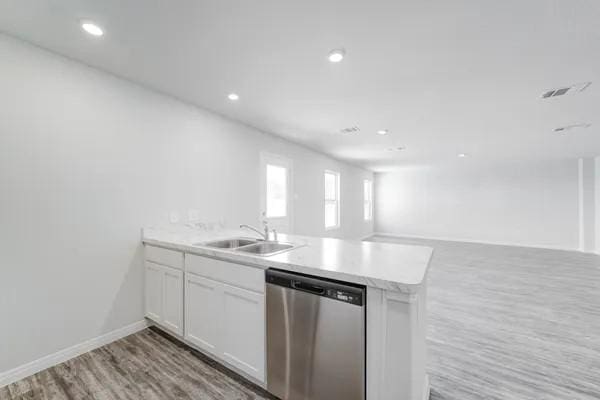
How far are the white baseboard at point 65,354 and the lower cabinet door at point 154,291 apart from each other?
19cm

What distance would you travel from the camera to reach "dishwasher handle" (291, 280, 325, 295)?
1435 millimetres

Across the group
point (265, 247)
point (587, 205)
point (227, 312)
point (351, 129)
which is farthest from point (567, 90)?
point (587, 205)

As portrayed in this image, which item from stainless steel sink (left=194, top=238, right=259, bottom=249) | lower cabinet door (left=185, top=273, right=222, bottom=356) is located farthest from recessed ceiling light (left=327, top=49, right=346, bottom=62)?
lower cabinet door (left=185, top=273, right=222, bottom=356)

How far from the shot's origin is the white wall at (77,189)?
1880mm

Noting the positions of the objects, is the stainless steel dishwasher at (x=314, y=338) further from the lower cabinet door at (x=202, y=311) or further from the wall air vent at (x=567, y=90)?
the wall air vent at (x=567, y=90)

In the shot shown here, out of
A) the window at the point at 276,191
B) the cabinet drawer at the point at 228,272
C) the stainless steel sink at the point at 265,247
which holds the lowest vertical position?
the cabinet drawer at the point at 228,272

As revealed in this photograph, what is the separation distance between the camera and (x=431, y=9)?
160cm

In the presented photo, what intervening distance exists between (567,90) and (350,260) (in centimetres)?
322

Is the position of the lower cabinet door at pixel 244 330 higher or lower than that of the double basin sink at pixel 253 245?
lower

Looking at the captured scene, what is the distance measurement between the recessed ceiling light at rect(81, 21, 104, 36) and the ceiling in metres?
0.04

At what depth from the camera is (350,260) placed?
5.29 ft

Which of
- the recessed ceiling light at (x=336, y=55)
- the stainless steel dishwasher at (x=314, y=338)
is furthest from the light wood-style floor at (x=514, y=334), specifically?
the recessed ceiling light at (x=336, y=55)

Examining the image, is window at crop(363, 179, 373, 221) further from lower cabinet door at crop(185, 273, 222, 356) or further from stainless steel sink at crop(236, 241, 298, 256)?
lower cabinet door at crop(185, 273, 222, 356)

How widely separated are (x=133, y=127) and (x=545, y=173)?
10186mm
